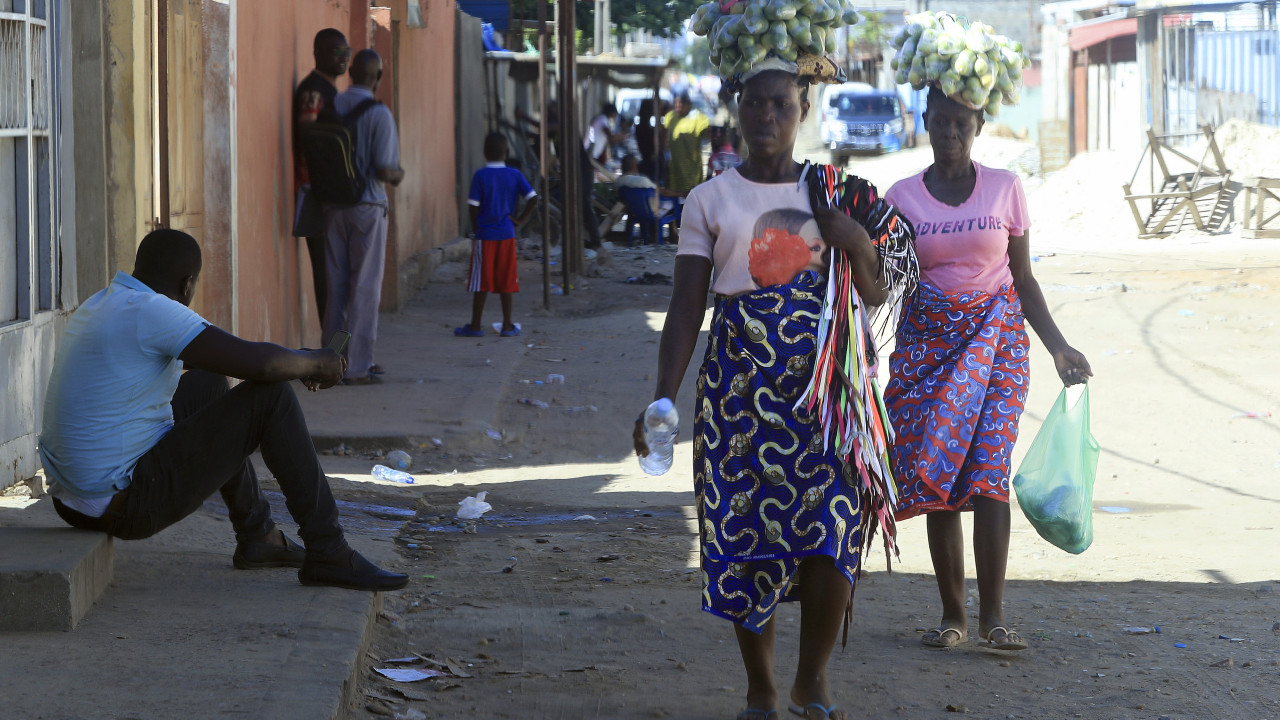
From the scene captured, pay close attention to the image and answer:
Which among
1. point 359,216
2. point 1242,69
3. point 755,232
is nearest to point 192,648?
point 755,232

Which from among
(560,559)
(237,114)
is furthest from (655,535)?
(237,114)

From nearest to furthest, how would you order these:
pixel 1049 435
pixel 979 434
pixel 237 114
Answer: pixel 979 434 < pixel 1049 435 < pixel 237 114

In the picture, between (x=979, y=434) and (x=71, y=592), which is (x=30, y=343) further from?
(x=979, y=434)

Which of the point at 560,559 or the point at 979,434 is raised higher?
the point at 979,434

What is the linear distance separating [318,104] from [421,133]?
5.51 m

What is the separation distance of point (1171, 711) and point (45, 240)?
4187mm

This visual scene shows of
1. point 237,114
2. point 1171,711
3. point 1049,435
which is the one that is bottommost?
point 1171,711

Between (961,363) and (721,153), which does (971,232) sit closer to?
(961,363)

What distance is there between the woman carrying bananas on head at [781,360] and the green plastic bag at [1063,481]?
1079 mm

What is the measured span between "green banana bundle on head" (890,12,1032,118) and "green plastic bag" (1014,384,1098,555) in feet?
2.99

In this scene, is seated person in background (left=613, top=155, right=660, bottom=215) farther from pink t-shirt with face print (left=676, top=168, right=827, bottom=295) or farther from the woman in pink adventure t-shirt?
pink t-shirt with face print (left=676, top=168, right=827, bottom=295)

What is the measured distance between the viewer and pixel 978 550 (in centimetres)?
395

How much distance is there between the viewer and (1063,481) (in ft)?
13.4

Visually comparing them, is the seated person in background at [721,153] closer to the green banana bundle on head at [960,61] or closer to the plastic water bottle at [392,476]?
the plastic water bottle at [392,476]
